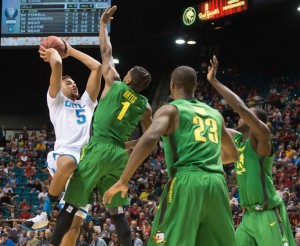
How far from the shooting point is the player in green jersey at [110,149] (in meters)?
6.37

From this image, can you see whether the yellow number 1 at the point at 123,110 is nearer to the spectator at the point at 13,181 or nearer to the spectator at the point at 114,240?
the spectator at the point at 114,240

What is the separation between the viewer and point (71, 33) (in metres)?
20.3

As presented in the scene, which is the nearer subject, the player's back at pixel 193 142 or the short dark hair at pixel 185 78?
the player's back at pixel 193 142

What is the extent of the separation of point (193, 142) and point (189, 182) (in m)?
0.31

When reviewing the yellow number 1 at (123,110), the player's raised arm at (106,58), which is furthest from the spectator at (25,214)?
the yellow number 1 at (123,110)

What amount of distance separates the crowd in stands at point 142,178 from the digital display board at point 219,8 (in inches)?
136

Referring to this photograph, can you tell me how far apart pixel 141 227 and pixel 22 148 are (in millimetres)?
9860

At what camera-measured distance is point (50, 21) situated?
2053 centimetres

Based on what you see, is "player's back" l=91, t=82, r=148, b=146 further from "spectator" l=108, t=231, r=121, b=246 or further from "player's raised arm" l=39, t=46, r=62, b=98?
"spectator" l=108, t=231, r=121, b=246

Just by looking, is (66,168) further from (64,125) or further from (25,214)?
(25,214)

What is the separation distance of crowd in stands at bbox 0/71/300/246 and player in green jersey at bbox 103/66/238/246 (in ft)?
25.6

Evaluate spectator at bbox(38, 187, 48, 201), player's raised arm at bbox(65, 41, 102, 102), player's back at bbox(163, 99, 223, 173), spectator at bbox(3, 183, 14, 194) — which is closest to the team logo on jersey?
player's back at bbox(163, 99, 223, 173)

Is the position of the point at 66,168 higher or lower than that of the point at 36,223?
higher

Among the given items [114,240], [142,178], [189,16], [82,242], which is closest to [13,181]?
[142,178]
